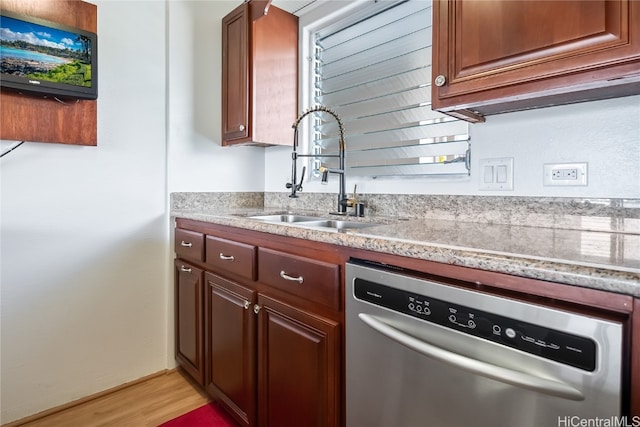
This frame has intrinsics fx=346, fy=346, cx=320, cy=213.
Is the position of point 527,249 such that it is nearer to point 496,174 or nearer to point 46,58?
point 496,174

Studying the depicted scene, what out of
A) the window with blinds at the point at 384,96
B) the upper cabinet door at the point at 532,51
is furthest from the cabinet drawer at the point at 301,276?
the window with blinds at the point at 384,96

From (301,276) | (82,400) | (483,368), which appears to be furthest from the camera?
(82,400)

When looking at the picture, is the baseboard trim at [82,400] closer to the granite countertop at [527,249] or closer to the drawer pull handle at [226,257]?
the drawer pull handle at [226,257]

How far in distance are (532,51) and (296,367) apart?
1.15 m

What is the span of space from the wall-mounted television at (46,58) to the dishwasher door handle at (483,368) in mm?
1728

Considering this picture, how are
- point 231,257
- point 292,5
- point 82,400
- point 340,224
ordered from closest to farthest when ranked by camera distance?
point 231,257 < point 340,224 < point 82,400 < point 292,5

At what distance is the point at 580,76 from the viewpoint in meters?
0.84

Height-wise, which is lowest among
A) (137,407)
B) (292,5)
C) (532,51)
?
(137,407)

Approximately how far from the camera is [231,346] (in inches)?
58.4

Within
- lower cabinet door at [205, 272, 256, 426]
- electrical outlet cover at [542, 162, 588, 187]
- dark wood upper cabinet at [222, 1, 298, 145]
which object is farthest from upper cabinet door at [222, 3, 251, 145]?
electrical outlet cover at [542, 162, 588, 187]

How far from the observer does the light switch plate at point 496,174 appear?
1.26m

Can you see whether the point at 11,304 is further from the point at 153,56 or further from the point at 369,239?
the point at 369,239

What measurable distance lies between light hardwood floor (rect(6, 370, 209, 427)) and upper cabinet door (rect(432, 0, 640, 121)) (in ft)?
5.91

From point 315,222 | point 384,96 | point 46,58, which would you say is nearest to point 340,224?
point 315,222
